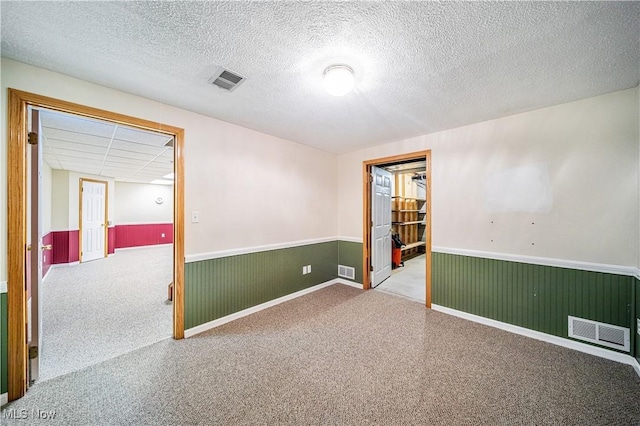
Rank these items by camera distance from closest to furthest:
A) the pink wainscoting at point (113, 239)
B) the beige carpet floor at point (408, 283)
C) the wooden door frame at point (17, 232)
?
1. the wooden door frame at point (17, 232)
2. the beige carpet floor at point (408, 283)
3. the pink wainscoting at point (113, 239)

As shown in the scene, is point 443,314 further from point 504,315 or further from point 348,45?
point 348,45

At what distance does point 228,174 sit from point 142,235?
735 cm

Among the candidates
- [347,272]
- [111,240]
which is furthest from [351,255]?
[111,240]

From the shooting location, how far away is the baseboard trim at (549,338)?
2.02 m

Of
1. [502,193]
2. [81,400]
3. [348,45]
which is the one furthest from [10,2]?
[502,193]

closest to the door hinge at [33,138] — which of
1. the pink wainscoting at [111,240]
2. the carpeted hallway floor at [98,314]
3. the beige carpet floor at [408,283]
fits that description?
the carpeted hallway floor at [98,314]

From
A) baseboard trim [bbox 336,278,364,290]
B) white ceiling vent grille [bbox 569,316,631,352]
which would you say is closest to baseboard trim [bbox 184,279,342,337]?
baseboard trim [bbox 336,278,364,290]

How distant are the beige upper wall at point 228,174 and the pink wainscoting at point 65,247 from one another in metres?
5.33

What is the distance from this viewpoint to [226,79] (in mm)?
1883

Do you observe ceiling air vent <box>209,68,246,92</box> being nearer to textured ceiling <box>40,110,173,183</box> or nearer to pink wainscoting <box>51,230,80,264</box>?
textured ceiling <box>40,110,173,183</box>

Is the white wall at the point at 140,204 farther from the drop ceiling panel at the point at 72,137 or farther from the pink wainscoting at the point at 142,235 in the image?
the drop ceiling panel at the point at 72,137

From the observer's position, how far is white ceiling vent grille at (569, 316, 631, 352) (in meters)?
2.02

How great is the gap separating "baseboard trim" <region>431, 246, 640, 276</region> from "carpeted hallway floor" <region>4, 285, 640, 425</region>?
2.54 feet

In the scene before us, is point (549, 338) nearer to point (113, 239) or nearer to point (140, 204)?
point (113, 239)
